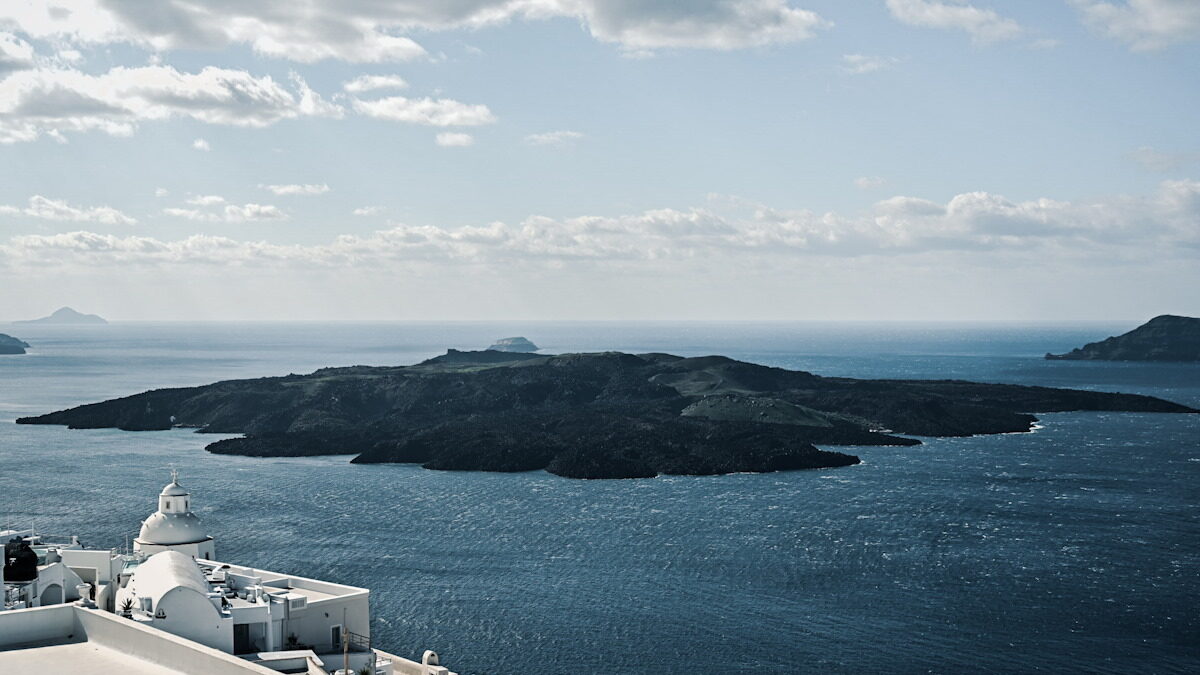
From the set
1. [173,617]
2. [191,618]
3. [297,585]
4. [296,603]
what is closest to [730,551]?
[297,585]

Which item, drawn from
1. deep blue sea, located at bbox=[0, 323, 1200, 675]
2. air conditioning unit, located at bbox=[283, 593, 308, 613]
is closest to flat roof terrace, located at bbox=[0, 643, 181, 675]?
air conditioning unit, located at bbox=[283, 593, 308, 613]

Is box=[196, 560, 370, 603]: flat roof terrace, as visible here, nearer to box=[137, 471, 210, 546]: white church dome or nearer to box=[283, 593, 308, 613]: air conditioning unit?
box=[283, 593, 308, 613]: air conditioning unit

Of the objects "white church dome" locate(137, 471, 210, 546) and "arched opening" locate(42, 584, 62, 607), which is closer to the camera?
"arched opening" locate(42, 584, 62, 607)

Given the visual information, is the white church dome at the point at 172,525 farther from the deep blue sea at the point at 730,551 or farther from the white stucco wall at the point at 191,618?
the white stucco wall at the point at 191,618

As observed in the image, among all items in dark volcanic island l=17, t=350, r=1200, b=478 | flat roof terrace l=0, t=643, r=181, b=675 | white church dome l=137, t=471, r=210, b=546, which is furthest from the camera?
dark volcanic island l=17, t=350, r=1200, b=478

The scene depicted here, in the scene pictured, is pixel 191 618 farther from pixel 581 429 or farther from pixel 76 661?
pixel 581 429

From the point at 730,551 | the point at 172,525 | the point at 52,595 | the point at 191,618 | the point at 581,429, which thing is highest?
the point at 172,525

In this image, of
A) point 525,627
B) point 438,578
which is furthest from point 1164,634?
point 438,578
